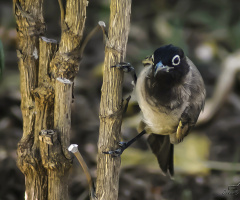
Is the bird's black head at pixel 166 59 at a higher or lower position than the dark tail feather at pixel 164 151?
higher

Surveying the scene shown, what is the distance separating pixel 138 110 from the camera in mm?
4723

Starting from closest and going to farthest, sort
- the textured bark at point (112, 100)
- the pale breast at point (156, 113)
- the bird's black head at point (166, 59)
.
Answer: the textured bark at point (112, 100) < the bird's black head at point (166, 59) < the pale breast at point (156, 113)

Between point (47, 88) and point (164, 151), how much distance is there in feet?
4.44

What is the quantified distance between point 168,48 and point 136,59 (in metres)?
2.77

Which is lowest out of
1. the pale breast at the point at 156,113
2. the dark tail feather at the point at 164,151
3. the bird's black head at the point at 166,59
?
the dark tail feather at the point at 164,151

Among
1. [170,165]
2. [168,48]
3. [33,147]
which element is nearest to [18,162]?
[33,147]

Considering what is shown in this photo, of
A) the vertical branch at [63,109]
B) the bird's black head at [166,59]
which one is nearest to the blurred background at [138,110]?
the vertical branch at [63,109]

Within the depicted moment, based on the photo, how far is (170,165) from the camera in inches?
134

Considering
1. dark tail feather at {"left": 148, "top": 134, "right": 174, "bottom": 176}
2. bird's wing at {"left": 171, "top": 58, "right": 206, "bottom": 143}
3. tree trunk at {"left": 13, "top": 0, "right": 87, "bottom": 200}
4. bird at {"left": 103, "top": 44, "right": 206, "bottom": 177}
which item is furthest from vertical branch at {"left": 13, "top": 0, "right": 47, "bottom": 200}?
dark tail feather at {"left": 148, "top": 134, "right": 174, "bottom": 176}

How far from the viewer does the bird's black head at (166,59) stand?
2520 millimetres

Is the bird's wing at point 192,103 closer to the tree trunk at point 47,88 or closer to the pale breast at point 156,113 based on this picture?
the pale breast at point 156,113

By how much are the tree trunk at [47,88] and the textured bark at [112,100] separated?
16 centimetres

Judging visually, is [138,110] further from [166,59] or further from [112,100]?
[112,100]

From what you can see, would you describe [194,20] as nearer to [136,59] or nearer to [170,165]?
[136,59]
